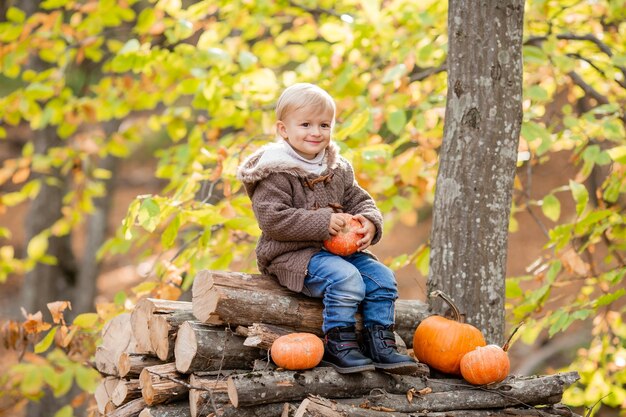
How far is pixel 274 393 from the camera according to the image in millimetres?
3082

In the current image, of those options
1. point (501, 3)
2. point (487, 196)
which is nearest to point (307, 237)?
point (487, 196)

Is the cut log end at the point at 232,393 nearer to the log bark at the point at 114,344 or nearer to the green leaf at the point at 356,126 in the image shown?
the log bark at the point at 114,344

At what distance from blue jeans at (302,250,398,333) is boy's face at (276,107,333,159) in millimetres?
542

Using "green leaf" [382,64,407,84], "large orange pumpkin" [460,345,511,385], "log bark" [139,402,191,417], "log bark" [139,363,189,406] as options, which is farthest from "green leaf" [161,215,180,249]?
"large orange pumpkin" [460,345,511,385]

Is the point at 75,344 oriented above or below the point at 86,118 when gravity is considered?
below

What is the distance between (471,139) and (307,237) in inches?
44.1

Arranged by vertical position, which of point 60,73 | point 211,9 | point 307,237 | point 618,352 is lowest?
point 618,352

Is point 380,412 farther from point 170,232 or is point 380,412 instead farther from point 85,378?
point 85,378

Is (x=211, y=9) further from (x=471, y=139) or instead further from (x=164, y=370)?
(x=164, y=370)

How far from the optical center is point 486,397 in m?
3.42

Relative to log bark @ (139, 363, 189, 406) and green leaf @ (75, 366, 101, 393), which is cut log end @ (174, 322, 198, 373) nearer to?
log bark @ (139, 363, 189, 406)

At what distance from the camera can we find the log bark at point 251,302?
3.27 m

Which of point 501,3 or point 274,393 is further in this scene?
point 501,3

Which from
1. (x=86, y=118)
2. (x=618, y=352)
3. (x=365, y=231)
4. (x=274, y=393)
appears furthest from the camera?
(x=86, y=118)
